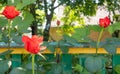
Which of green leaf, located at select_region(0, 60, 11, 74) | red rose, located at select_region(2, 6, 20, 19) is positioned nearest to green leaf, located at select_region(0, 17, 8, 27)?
red rose, located at select_region(2, 6, 20, 19)

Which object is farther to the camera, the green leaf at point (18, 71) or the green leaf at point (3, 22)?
the green leaf at point (3, 22)

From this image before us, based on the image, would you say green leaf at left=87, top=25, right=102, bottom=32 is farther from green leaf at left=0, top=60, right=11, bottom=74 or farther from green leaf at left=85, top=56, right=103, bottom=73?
green leaf at left=0, top=60, right=11, bottom=74

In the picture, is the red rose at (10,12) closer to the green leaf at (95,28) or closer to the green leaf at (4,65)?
the green leaf at (4,65)

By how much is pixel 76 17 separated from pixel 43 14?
1.42m

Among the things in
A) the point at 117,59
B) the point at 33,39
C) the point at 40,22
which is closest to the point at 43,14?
the point at 40,22

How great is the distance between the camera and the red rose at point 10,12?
5.03ft

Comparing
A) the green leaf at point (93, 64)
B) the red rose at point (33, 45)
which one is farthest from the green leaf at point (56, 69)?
the red rose at point (33, 45)

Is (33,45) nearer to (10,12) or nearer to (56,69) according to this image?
(10,12)

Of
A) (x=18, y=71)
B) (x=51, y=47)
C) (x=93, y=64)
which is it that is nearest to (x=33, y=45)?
(x=18, y=71)

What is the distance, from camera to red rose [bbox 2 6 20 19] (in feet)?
5.03

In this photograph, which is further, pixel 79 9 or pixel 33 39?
pixel 79 9

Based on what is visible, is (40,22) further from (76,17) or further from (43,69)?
(43,69)

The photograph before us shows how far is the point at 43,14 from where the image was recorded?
984 centimetres

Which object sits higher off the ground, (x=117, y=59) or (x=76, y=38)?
(x=76, y=38)
